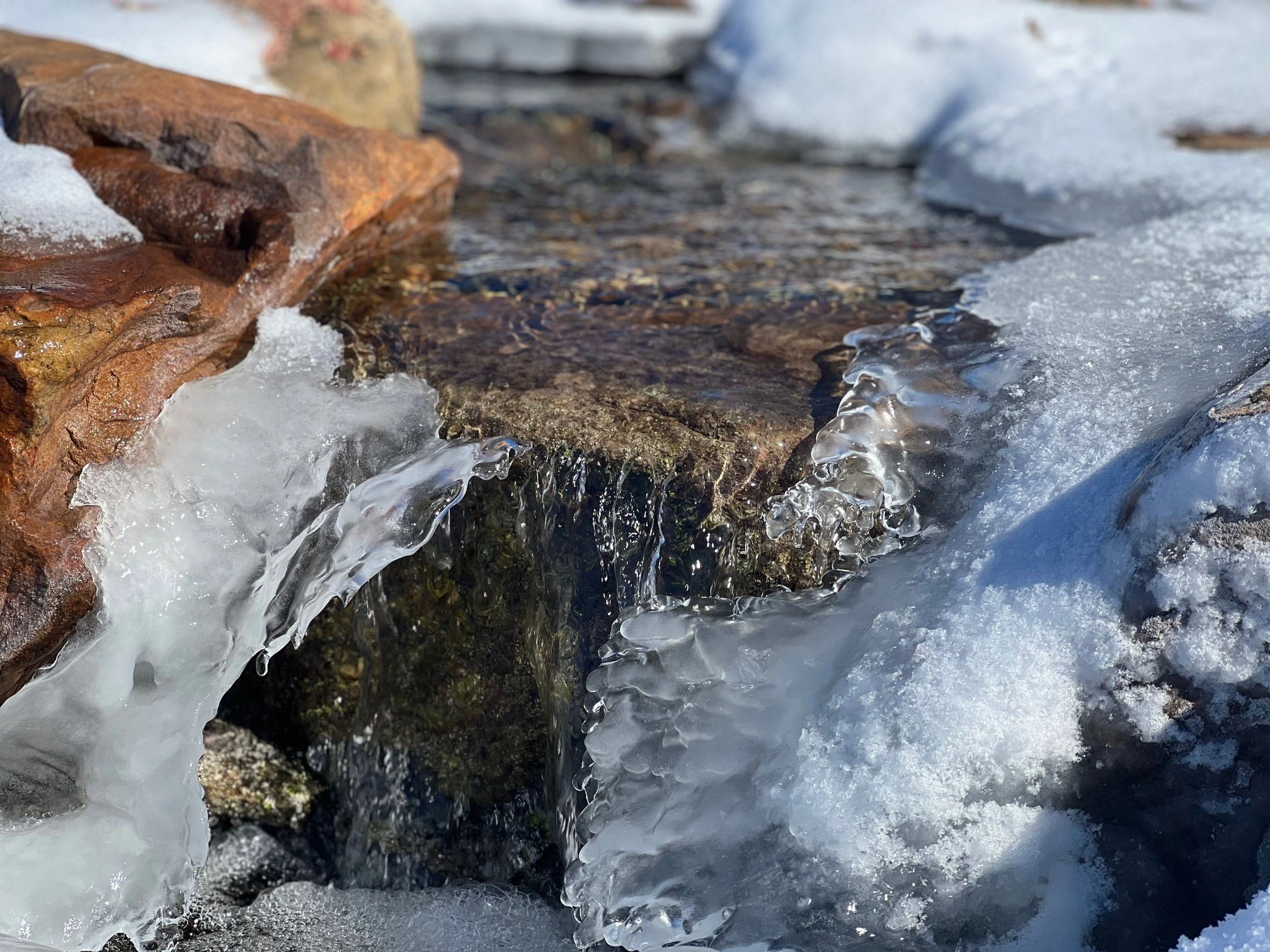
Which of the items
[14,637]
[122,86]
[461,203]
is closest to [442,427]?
[14,637]

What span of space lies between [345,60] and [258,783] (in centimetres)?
344

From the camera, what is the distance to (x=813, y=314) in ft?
10.3

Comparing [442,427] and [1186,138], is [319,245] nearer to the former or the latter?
[442,427]

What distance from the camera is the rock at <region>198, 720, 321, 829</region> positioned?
2822mm

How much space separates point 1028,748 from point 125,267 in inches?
87.2

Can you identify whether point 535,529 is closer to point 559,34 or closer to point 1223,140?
point 1223,140

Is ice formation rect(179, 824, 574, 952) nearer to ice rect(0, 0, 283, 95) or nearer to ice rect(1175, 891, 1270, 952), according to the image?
ice rect(1175, 891, 1270, 952)

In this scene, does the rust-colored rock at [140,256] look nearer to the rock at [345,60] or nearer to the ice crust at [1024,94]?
the rock at [345,60]

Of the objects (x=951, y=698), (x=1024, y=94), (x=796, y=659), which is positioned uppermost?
(x=1024, y=94)

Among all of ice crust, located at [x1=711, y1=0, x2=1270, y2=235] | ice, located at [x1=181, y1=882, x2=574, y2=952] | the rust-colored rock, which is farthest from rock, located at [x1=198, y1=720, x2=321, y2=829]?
ice crust, located at [x1=711, y1=0, x2=1270, y2=235]

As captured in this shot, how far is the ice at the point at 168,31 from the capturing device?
4.48 meters

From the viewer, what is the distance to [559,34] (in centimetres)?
762

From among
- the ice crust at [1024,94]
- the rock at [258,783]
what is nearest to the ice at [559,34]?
the ice crust at [1024,94]

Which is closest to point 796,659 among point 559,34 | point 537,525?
point 537,525
